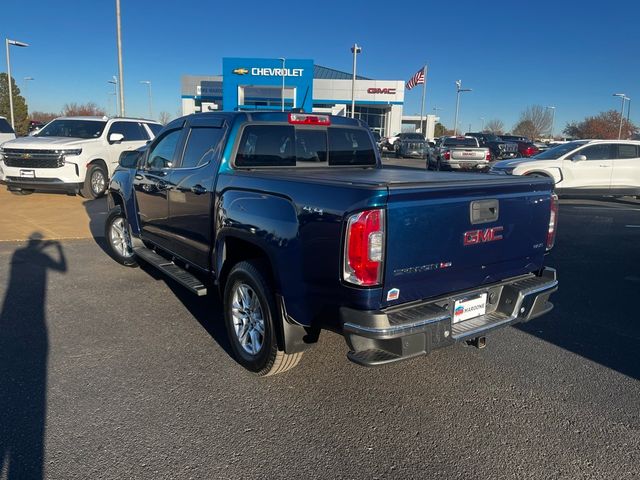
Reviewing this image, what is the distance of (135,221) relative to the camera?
621cm

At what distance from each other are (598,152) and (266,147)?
40.1ft

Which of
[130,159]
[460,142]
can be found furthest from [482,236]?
[460,142]

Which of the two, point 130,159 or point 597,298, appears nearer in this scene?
point 597,298

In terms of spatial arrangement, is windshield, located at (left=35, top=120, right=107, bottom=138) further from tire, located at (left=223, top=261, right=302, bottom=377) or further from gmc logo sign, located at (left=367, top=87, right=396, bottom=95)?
gmc logo sign, located at (left=367, top=87, right=396, bottom=95)

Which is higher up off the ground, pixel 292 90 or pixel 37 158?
pixel 292 90

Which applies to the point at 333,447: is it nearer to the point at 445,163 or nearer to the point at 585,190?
the point at 585,190

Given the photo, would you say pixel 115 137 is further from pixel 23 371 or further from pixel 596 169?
pixel 596 169

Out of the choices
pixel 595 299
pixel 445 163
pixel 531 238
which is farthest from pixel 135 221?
pixel 445 163

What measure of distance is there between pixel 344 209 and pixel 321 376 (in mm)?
1572

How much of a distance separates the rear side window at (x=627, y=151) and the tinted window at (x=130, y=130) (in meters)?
12.9

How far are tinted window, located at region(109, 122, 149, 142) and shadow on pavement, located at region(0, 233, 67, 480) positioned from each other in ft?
24.7

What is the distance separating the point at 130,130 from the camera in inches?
547

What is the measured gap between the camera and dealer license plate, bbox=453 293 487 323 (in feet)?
11.1

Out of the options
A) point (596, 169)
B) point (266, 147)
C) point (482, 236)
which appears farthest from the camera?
point (596, 169)
